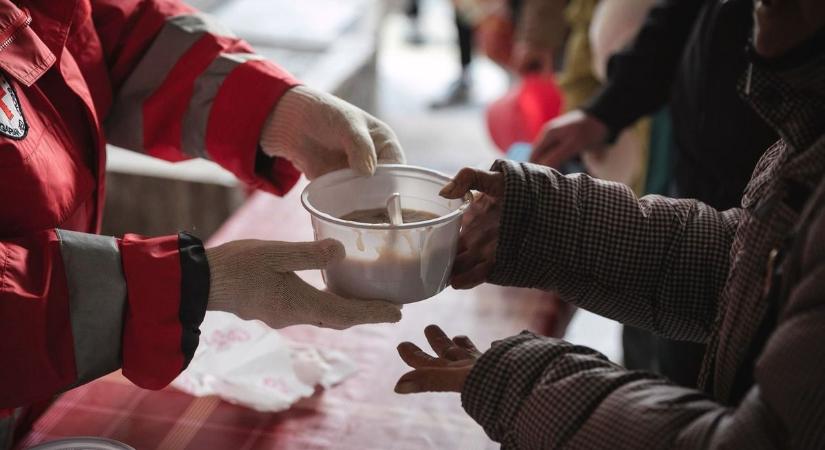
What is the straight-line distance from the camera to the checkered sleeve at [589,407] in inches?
29.8

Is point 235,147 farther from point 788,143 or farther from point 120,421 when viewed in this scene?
point 788,143

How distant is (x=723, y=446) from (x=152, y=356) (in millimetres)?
626

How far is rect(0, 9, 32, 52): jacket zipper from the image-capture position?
3.33 ft

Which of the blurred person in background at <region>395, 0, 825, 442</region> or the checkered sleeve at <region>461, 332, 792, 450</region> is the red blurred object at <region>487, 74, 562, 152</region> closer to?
the blurred person in background at <region>395, 0, 825, 442</region>

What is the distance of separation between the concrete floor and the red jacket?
2.37m

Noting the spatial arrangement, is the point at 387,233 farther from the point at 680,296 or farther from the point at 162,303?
the point at 680,296

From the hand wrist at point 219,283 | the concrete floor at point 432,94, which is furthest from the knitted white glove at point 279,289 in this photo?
the concrete floor at point 432,94

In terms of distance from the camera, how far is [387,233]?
3.19 feet

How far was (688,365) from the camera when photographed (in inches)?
65.6

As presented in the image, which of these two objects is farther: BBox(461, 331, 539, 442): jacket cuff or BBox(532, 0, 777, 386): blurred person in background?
BBox(532, 0, 777, 386): blurred person in background

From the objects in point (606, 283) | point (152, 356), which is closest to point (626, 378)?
point (606, 283)

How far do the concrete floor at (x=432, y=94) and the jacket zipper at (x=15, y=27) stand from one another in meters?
2.66

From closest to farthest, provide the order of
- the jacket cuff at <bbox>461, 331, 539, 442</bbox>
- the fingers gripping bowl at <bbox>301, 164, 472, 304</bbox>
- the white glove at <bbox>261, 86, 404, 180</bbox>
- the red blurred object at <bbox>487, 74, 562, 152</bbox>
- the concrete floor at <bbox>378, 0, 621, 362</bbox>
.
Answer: the jacket cuff at <bbox>461, 331, 539, 442</bbox>, the fingers gripping bowl at <bbox>301, 164, 472, 304</bbox>, the white glove at <bbox>261, 86, 404, 180</bbox>, the red blurred object at <bbox>487, 74, 562, 152</bbox>, the concrete floor at <bbox>378, 0, 621, 362</bbox>

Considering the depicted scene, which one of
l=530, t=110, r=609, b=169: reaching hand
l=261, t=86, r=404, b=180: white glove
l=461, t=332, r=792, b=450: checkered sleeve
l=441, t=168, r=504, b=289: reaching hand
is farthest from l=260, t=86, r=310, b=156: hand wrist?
l=530, t=110, r=609, b=169: reaching hand
